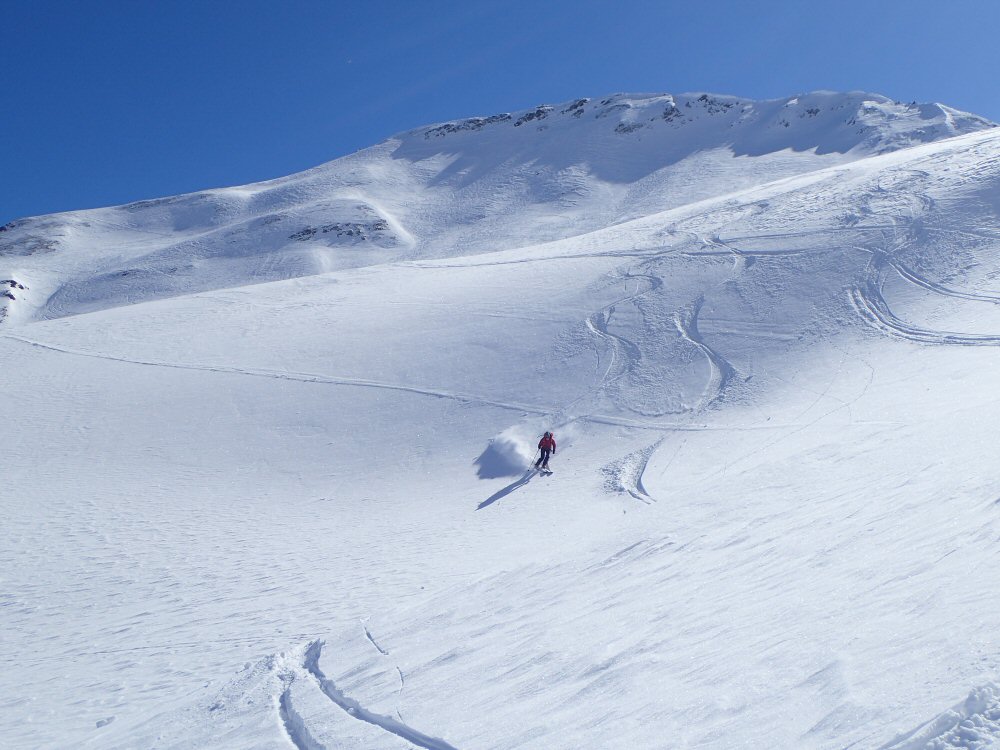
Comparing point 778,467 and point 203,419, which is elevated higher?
point 203,419

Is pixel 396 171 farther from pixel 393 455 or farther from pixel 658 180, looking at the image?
pixel 393 455

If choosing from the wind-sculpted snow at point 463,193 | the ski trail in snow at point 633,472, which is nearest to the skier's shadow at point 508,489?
the ski trail in snow at point 633,472

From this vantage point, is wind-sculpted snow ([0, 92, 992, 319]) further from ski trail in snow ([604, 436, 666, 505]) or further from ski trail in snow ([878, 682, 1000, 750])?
ski trail in snow ([878, 682, 1000, 750])

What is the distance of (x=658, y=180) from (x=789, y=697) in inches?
3248

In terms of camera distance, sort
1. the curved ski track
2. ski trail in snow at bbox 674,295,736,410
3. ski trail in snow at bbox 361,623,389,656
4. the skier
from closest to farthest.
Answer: the curved ski track, ski trail in snow at bbox 361,623,389,656, the skier, ski trail in snow at bbox 674,295,736,410

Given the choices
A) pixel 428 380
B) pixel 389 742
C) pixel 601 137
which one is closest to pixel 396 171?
pixel 601 137

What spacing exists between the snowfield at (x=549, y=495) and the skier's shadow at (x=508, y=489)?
0.45 ft

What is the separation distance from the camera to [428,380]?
24.0 m

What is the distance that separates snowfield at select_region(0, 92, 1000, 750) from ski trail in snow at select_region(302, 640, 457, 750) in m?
0.07

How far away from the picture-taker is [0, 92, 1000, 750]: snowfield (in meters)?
6.26

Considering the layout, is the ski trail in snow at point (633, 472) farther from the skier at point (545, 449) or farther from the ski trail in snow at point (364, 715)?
the ski trail in snow at point (364, 715)

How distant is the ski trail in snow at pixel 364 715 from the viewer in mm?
6441

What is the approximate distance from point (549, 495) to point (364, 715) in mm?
9982

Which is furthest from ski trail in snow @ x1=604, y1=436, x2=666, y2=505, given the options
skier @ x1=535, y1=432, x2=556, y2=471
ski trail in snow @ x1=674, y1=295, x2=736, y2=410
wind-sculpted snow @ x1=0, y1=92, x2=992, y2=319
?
wind-sculpted snow @ x1=0, y1=92, x2=992, y2=319
